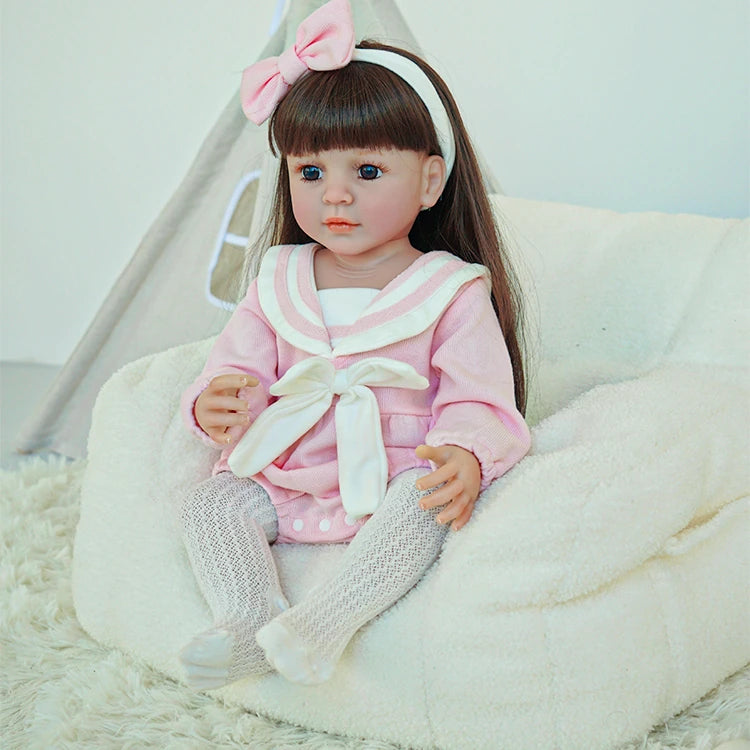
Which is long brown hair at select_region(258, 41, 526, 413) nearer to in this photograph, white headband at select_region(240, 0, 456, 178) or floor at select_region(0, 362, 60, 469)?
white headband at select_region(240, 0, 456, 178)

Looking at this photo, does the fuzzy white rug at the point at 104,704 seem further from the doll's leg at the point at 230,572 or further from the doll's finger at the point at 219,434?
the doll's finger at the point at 219,434

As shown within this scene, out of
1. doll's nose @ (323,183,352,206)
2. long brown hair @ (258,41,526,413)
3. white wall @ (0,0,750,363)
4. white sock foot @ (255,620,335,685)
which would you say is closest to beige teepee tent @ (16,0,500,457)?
white wall @ (0,0,750,363)

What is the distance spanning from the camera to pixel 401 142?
1.24 m

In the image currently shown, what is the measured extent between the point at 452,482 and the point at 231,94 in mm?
1719

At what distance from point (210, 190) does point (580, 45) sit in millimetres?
771

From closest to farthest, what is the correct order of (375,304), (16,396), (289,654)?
(289,654), (375,304), (16,396)

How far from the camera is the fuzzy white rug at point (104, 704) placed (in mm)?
1139

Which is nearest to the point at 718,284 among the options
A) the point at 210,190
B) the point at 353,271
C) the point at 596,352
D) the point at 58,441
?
the point at 596,352

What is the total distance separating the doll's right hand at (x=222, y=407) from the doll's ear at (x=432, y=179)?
30 cm

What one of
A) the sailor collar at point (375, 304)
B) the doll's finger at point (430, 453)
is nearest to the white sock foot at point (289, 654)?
the doll's finger at point (430, 453)

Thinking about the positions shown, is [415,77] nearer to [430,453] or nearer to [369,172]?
[369,172]

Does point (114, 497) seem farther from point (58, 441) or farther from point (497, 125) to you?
point (497, 125)

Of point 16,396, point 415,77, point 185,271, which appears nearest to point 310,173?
point 415,77

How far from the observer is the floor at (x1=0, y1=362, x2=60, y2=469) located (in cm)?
216
